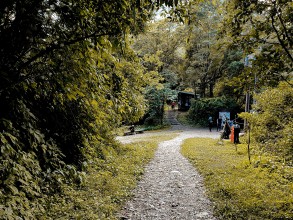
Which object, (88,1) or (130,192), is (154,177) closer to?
(130,192)

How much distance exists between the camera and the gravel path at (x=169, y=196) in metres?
5.02

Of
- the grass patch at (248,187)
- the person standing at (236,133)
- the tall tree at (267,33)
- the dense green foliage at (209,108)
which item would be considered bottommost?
the grass patch at (248,187)

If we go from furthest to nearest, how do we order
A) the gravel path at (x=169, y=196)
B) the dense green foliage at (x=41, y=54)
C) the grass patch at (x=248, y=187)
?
the gravel path at (x=169, y=196)
the grass patch at (x=248, y=187)
the dense green foliage at (x=41, y=54)

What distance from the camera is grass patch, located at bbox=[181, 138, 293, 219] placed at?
4.80m

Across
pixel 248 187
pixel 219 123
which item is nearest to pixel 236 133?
pixel 248 187

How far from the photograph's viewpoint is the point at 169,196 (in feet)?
20.0

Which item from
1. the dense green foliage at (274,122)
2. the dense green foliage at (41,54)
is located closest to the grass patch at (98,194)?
the dense green foliage at (41,54)

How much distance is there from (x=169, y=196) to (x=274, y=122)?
22.0 ft

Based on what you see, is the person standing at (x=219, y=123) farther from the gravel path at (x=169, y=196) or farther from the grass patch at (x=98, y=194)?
the grass patch at (x=98, y=194)

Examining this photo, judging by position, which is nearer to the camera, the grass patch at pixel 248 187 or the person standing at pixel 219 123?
the grass patch at pixel 248 187

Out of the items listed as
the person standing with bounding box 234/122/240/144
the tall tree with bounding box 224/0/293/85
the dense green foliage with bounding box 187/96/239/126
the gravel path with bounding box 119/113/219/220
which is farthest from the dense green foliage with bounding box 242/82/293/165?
the dense green foliage with bounding box 187/96/239/126

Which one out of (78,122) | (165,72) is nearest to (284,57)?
(78,122)

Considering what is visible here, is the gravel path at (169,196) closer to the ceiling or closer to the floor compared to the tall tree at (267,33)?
closer to the floor

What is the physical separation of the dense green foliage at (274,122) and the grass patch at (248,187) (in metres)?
1.02
